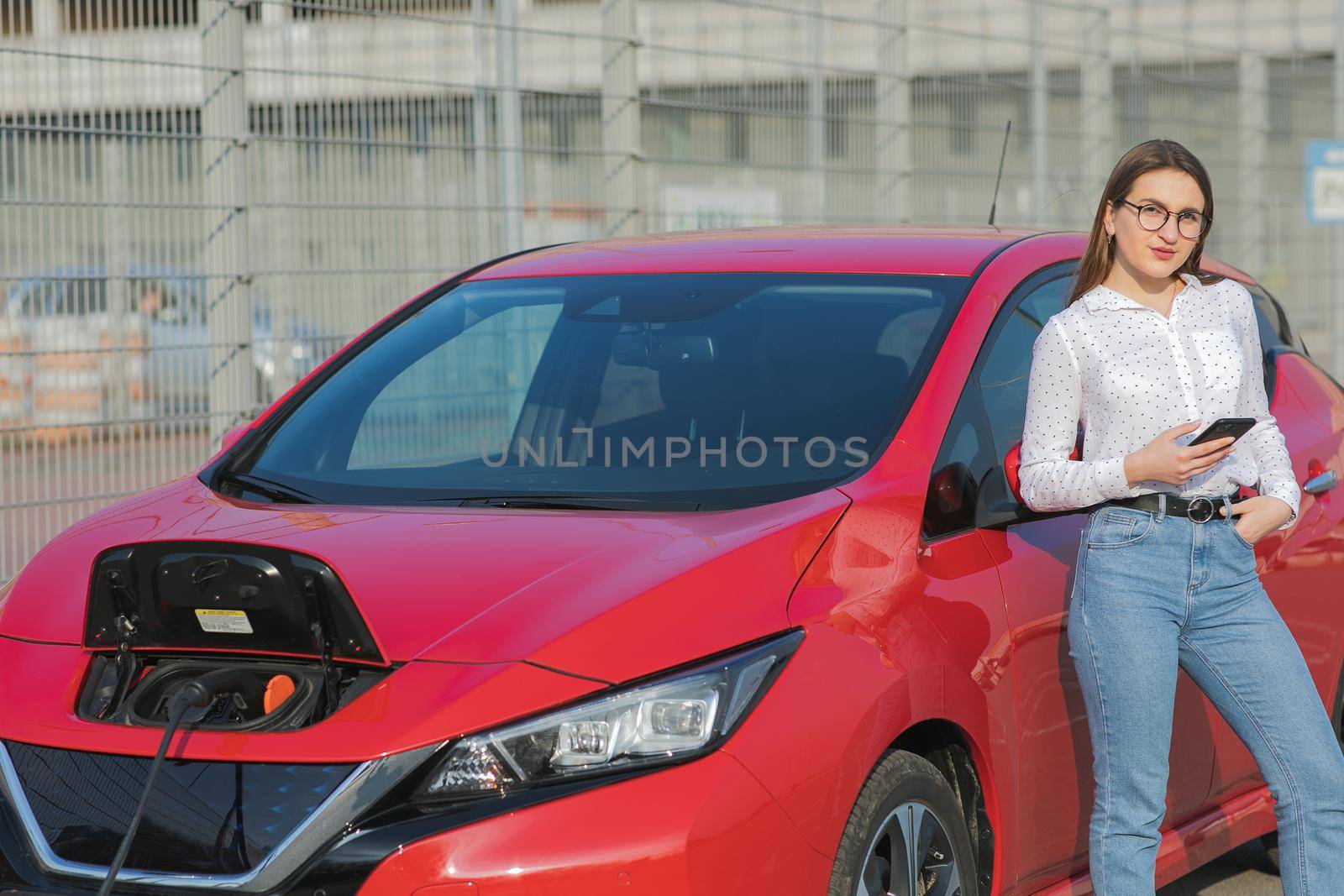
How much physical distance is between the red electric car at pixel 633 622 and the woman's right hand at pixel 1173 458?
1.14 feet

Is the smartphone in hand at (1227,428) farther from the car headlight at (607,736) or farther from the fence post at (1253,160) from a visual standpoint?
the fence post at (1253,160)

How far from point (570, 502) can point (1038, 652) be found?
985 mm

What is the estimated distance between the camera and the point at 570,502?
3.53 meters

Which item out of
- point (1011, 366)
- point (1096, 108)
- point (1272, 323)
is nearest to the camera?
point (1011, 366)

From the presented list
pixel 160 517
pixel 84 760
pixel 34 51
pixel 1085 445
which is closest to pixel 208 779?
pixel 84 760

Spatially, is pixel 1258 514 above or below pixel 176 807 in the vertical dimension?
above

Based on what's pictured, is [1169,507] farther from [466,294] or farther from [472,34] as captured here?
[472,34]

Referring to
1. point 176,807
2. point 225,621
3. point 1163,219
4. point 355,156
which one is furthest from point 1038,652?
point 355,156

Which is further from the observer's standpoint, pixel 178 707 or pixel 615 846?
pixel 178 707

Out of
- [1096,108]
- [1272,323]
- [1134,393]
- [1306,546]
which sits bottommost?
[1306,546]

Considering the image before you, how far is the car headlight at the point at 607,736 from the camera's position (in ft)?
8.96

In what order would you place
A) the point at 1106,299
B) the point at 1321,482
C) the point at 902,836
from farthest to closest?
the point at 1321,482 < the point at 1106,299 < the point at 902,836

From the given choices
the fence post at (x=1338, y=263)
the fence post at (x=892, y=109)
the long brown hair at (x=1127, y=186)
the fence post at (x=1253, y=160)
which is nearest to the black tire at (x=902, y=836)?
the long brown hair at (x=1127, y=186)

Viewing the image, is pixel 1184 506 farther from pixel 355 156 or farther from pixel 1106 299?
pixel 355 156
